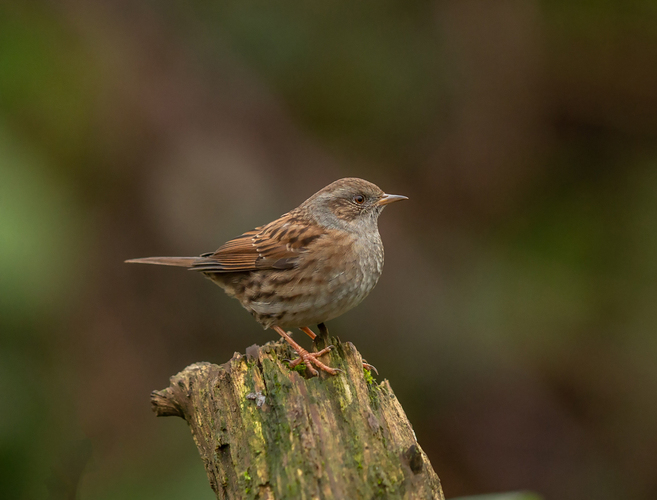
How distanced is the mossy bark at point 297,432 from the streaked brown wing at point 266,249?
1.00m

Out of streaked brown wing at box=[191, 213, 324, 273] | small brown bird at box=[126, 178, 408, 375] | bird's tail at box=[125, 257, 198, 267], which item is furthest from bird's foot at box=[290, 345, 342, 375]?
bird's tail at box=[125, 257, 198, 267]

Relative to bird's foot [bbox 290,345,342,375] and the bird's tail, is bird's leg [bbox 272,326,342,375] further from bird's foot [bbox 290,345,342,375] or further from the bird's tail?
the bird's tail

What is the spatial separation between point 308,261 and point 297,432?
1.60 m

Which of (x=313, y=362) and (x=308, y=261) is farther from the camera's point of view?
(x=308, y=261)

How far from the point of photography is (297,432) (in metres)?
2.74

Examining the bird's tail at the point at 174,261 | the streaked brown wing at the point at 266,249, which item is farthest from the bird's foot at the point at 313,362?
the bird's tail at the point at 174,261

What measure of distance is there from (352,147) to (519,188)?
6.71 feet

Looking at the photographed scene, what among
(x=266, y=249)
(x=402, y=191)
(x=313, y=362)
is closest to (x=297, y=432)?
(x=313, y=362)

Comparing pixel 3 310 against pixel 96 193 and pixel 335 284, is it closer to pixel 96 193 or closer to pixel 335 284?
pixel 96 193

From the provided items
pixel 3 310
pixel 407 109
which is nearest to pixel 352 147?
pixel 407 109

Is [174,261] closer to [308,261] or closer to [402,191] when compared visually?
[308,261]

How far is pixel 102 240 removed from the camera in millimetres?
6844

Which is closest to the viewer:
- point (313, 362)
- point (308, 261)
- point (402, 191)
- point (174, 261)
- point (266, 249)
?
point (313, 362)

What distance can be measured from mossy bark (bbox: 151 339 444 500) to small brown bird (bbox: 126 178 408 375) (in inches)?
25.3
